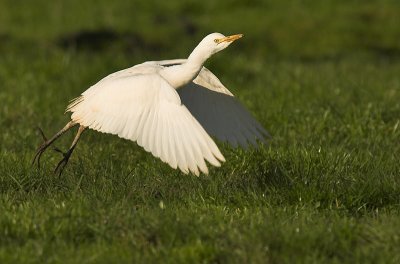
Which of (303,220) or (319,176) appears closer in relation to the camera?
(303,220)

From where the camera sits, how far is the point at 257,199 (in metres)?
5.76

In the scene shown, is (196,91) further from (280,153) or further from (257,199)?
(257,199)

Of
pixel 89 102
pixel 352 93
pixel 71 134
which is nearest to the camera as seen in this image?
pixel 89 102

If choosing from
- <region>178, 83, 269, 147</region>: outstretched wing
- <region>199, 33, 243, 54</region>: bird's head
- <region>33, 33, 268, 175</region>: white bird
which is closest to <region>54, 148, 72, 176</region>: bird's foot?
<region>33, 33, 268, 175</region>: white bird

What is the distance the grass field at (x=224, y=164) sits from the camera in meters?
4.92

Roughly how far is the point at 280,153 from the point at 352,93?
10.4 ft

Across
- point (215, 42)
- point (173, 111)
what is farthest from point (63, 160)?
point (215, 42)

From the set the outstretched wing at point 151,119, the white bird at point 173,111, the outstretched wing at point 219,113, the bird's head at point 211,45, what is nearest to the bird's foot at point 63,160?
the white bird at point 173,111

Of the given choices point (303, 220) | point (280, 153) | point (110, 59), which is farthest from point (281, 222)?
point (110, 59)

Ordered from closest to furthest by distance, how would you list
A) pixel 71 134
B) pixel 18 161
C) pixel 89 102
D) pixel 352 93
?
pixel 89 102 → pixel 18 161 → pixel 71 134 → pixel 352 93

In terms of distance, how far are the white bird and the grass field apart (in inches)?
9.4

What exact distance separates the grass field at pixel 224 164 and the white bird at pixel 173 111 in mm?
238

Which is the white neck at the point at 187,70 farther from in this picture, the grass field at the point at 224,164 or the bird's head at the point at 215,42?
the grass field at the point at 224,164

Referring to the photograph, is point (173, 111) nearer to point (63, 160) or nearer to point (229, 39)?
point (229, 39)
